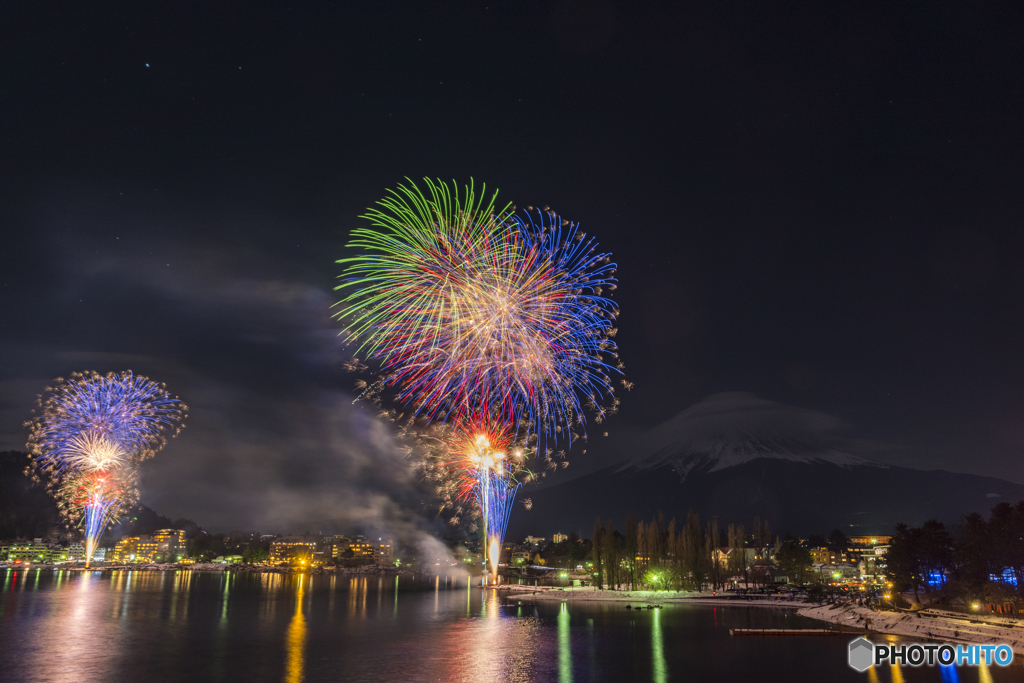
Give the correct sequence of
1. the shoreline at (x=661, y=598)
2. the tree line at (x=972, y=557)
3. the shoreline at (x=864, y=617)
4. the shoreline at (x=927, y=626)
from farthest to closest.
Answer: the shoreline at (x=661, y=598) < the tree line at (x=972, y=557) < the shoreline at (x=864, y=617) < the shoreline at (x=927, y=626)

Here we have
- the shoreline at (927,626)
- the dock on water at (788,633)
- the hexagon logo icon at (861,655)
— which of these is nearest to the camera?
the hexagon logo icon at (861,655)

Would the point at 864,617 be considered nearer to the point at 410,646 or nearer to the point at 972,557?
the point at 972,557

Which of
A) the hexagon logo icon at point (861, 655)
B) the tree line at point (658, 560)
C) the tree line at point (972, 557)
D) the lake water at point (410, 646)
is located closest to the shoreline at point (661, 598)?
the tree line at point (658, 560)

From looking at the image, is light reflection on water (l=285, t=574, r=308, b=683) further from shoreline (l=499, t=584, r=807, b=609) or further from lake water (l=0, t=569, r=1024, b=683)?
shoreline (l=499, t=584, r=807, b=609)

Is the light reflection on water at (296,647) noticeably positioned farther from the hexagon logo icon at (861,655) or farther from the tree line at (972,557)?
the tree line at (972,557)

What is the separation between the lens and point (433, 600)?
105188 mm

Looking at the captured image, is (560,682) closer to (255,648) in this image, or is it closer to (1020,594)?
(255,648)

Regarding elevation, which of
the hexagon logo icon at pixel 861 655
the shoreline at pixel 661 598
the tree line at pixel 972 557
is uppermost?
the tree line at pixel 972 557

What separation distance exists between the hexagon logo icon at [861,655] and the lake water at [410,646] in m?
0.88

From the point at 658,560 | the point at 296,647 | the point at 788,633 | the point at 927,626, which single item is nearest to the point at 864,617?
the point at 927,626

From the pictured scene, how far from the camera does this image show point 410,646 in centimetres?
5162

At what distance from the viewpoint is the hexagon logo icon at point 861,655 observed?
141 ft

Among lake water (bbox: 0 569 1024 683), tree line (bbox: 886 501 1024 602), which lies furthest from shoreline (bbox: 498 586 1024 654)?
tree line (bbox: 886 501 1024 602)

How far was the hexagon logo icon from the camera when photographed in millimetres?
42875
